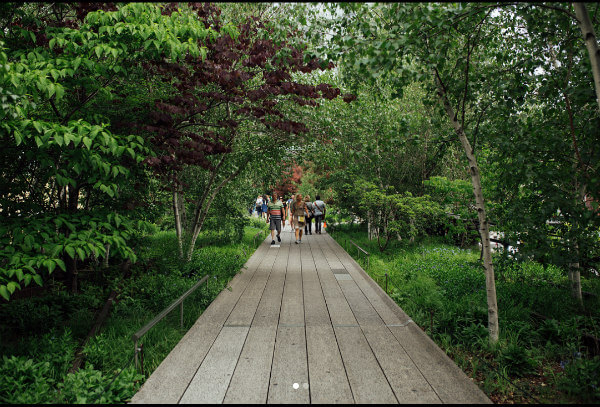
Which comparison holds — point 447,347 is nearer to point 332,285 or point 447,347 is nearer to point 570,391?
point 570,391

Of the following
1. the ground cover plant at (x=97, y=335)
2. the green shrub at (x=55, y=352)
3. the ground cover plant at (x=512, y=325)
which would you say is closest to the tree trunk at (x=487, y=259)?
A: the ground cover plant at (x=512, y=325)

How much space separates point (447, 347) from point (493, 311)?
0.68 m

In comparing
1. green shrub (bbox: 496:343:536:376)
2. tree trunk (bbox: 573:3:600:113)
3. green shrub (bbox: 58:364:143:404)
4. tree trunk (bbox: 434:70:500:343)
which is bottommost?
green shrub (bbox: 496:343:536:376)

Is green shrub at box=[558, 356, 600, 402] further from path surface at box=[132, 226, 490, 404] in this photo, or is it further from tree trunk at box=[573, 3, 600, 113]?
tree trunk at box=[573, 3, 600, 113]

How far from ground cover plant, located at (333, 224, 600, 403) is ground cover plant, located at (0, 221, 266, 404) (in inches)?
132

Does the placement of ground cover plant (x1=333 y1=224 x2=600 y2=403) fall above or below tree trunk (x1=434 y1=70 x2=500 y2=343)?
below

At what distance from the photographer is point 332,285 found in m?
7.10

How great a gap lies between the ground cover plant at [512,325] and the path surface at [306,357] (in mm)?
428

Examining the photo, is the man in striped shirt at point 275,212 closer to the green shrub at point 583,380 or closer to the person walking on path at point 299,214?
the person walking on path at point 299,214

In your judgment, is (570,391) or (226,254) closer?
(570,391)

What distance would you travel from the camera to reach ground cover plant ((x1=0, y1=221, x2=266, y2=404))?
324cm

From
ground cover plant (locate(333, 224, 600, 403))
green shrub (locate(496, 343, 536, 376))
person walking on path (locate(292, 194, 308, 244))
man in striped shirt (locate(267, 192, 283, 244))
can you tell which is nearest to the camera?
ground cover plant (locate(333, 224, 600, 403))

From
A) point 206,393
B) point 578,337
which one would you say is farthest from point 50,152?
point 578,337

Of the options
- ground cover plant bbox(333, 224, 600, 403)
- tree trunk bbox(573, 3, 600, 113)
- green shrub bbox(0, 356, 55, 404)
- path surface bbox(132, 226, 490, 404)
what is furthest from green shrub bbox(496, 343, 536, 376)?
green shrub bbox(0, 356, 55, 404)
